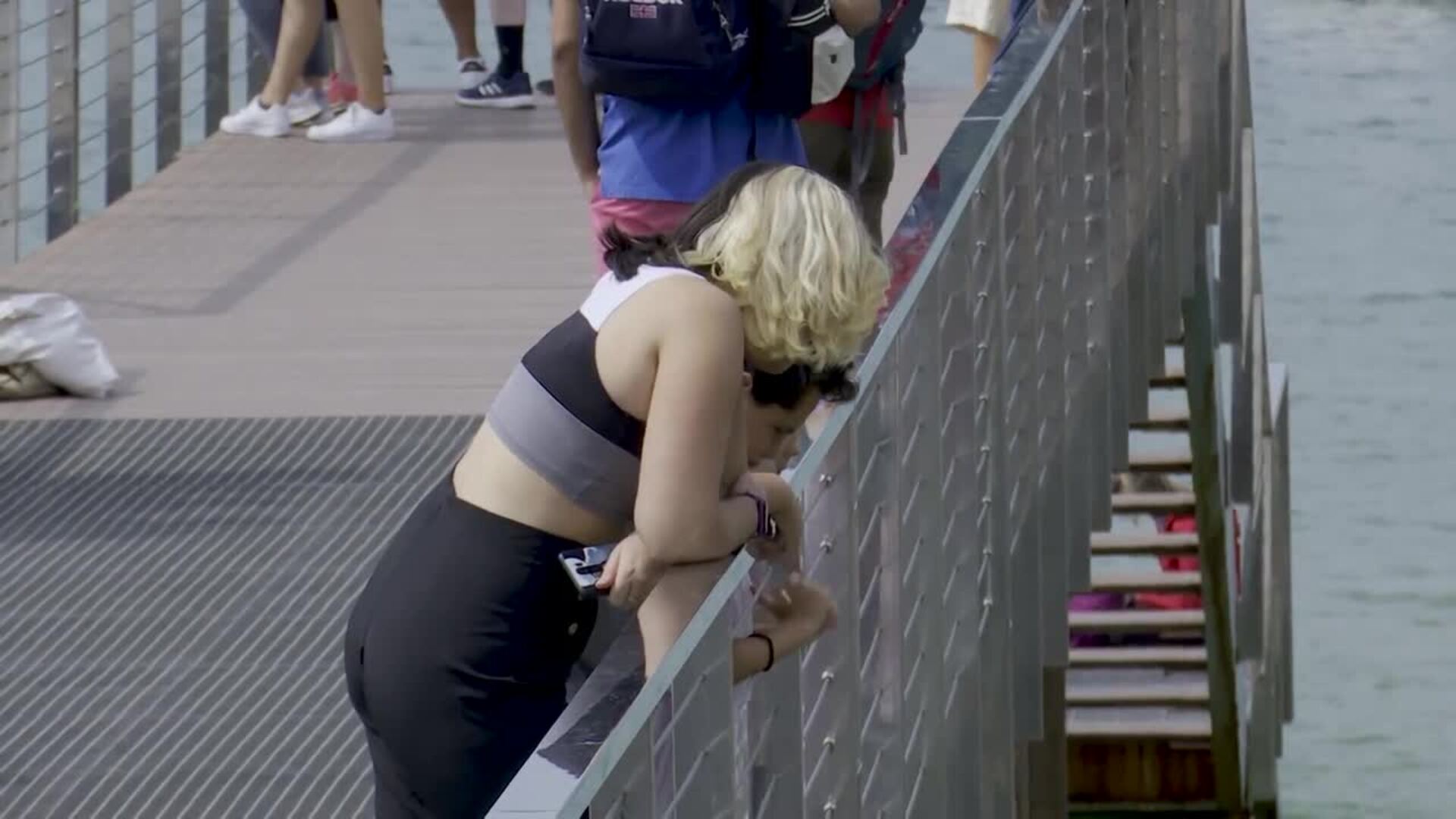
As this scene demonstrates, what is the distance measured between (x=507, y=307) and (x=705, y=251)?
15.6 feet

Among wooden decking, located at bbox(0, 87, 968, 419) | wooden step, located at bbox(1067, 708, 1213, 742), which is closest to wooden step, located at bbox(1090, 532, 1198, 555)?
wooden step, located at bbox(1067, 708, 1213, 742)

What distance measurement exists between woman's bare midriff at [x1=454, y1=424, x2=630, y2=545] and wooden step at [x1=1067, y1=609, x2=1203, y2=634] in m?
10.4

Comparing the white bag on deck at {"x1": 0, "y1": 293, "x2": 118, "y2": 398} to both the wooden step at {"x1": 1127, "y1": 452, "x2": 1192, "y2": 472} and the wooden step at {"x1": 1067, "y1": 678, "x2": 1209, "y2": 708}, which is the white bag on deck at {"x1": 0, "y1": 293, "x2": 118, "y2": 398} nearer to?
the wooden step at {"x1": 1127, "y1": 452, "x2": 1192, "y2": 472}

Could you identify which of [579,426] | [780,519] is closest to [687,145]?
[579,426]

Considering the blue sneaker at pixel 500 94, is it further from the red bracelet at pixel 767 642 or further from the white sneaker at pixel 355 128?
the red bracelet at pixel 767 642

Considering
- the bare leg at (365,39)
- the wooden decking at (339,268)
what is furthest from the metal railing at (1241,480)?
the bare leg at (365,39)

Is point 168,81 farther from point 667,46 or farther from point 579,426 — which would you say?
point 579,426

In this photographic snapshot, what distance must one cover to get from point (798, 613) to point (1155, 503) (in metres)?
10.4

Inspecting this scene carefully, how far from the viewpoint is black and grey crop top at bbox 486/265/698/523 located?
3420mm

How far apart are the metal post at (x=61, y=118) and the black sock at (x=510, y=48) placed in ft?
4.87

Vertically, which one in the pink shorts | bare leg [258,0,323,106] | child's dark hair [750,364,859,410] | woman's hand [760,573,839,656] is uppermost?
child's dark hair [750,364,859,410]

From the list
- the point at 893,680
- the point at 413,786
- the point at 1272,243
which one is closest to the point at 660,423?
the point at 413,786

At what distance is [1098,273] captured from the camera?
6.45 meters

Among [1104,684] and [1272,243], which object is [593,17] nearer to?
[1104,684]
